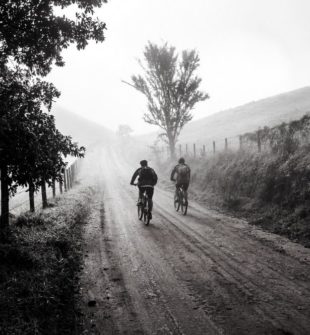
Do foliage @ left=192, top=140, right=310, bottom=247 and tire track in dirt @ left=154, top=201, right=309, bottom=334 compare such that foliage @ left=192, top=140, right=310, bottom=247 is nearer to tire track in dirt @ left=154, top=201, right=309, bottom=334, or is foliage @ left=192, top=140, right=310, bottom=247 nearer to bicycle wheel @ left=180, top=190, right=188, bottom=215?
bicycle wheel @ left=180, top=190, right=188, bottom=215

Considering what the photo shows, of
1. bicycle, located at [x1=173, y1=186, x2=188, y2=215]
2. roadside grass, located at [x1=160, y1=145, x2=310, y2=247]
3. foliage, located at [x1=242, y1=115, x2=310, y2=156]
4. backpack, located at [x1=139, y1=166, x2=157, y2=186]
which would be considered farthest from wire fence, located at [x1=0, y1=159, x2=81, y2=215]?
foliage, located at [x1=242, y1=115, x2=310, y2=156]

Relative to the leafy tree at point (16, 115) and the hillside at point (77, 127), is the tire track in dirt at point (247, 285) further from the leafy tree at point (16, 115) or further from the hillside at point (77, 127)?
the hillside at point (77, 127)

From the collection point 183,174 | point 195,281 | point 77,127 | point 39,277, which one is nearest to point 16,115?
point 39,277

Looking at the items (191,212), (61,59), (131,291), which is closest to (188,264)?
(131,291)

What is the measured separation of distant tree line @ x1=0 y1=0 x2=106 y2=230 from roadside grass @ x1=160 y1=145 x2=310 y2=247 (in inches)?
243

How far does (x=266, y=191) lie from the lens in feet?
39.4

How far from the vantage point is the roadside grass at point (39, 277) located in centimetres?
448

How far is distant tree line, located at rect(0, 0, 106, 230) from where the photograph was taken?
7109 millimetres

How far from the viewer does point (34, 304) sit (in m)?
4.82

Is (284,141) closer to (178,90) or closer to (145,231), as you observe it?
(145,231)

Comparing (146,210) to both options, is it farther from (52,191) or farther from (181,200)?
(52,191)

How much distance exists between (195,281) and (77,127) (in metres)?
157

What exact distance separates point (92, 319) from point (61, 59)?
308 inches

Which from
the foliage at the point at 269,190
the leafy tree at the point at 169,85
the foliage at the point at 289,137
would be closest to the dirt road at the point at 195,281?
the foliage at the point at 269,190
